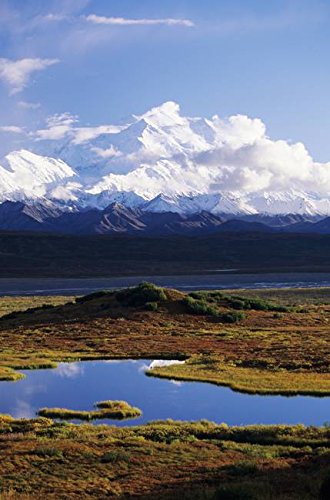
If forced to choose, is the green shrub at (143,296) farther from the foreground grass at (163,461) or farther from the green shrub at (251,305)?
the foreground grass at (163,461)

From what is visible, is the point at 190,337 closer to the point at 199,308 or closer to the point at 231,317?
the point at 231,317

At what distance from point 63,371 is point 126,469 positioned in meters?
24.7

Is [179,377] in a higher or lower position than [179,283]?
lower

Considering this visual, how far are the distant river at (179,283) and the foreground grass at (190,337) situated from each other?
6277 centimetres

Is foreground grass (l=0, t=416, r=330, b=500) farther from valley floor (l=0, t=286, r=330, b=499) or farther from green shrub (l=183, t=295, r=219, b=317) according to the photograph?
green shrub (l=183, t=295, r=219, b=317)

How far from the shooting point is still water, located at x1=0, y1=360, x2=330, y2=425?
3362 centimetres

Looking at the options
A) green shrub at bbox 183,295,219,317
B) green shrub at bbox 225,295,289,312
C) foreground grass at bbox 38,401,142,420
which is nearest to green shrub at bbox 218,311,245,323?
green shrub at bbox 183,295,219,317

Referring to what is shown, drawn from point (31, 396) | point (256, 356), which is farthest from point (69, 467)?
point (256, 356)

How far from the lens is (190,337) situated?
209ft

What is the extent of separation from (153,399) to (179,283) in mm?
125876

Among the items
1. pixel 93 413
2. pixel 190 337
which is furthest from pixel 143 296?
pixel 93 413

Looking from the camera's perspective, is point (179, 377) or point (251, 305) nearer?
point (179, 377)

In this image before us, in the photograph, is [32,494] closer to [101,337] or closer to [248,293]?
[101,337]

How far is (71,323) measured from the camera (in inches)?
2874
